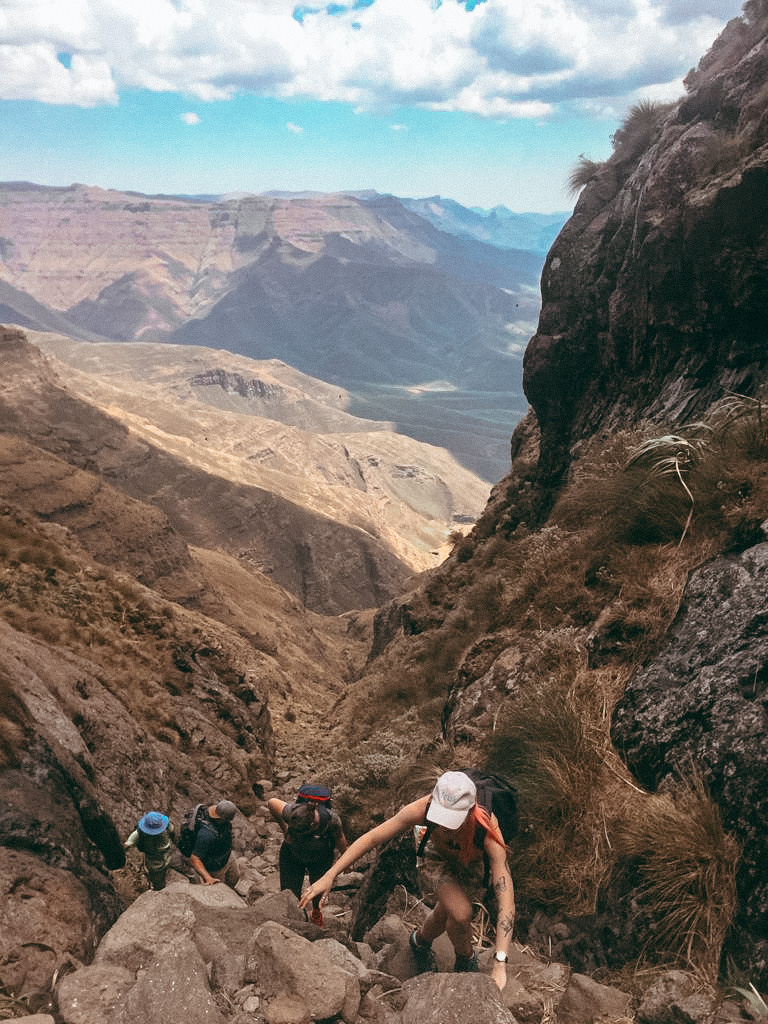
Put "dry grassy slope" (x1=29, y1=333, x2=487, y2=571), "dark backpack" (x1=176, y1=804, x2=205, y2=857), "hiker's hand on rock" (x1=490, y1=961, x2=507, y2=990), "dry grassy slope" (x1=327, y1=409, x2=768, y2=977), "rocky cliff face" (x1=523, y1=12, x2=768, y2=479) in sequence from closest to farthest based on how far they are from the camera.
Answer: "hiker's hand on rock" (x1=490, y1=961, x2=507, y2=990)
"dry grassy slope" (x1=327, y1=409, x2=768, y2=977)
"dark backpack" (x1=176, y1=804, x2=205, y2=857)
"rocky cliff face" (x1=523, y1=12, x2=768, y2=479)
"dry grassy slope" (x1=29, y1=333, x2=487, y2=571)

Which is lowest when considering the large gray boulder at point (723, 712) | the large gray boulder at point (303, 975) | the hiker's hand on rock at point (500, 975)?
the large gray boulder at point (303, 975)

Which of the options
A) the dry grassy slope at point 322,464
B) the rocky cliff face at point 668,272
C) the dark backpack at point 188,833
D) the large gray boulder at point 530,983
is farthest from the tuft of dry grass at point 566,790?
the dry grassy slope at point 322,464

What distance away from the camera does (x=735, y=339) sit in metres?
10.4

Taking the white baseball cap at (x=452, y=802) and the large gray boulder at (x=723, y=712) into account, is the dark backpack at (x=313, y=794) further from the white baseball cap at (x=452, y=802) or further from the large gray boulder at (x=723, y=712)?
the large gray boulder at (x=723, y=712)

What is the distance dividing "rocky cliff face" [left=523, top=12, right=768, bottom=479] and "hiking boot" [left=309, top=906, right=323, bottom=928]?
7417 millimetres

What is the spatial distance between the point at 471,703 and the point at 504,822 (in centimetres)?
328

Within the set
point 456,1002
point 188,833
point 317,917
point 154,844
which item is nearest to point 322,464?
point 188,833

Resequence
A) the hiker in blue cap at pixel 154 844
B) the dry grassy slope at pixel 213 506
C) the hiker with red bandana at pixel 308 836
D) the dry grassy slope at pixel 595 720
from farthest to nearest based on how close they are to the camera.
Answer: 1. the dry grassy slope at pixel 213 506
2. the hiker in blue cap at pixel 154 844
3. the hiker with red bandana at pixel 308 836
4. the dry grassy slope at pixel 595 720

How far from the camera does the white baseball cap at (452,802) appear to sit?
4289 mm

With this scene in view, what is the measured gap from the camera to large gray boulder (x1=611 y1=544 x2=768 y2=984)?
14.1 feet

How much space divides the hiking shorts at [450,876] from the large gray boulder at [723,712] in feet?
4.55

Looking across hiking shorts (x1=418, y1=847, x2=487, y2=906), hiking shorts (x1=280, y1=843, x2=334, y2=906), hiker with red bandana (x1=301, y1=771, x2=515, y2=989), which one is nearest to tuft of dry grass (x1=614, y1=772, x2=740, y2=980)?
hiker with red bandana (x1=301, y1=771, x2=515, y2=989)

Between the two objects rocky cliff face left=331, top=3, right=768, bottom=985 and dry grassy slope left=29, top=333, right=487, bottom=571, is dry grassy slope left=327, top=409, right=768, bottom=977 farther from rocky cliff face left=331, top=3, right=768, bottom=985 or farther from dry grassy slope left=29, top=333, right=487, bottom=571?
dry grassy slope left=29, top=333, right=487, bottom=571

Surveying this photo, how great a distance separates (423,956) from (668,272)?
1075 cm
